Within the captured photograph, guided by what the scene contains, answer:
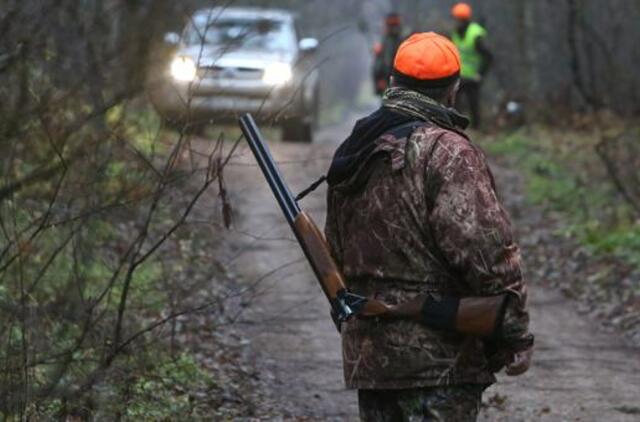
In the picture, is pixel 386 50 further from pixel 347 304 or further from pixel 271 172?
pixel 347 304

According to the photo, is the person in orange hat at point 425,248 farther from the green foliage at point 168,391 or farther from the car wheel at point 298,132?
the car wheel at point 298,132

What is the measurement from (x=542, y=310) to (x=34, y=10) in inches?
227

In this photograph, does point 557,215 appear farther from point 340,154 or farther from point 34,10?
point 340,154

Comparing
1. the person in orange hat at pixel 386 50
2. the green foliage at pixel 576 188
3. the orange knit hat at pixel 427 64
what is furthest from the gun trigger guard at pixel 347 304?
the person in orange hat at pixel 386 50

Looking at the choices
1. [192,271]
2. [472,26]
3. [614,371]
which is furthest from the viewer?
[472,26]

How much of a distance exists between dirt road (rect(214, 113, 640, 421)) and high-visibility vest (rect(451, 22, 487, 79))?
9.30 meters

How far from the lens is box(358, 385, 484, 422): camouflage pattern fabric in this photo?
469 cm

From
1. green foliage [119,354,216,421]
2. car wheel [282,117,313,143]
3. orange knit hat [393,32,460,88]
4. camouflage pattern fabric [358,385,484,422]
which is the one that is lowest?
camouflage pattern fabric [358,385,484,422]

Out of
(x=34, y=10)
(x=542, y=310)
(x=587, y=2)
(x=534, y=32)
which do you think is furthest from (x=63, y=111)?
(x=534, y=32)

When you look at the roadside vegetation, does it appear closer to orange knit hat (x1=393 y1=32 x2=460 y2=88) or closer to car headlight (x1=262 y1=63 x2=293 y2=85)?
car headlight (x1=262 y1=63 x2=293 y2=85)

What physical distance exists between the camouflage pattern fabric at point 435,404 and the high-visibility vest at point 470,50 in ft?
57.4

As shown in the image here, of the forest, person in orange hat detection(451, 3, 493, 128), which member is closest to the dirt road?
the forest

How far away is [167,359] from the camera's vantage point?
859cm

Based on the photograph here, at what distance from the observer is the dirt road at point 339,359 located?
Result: 827 cm
